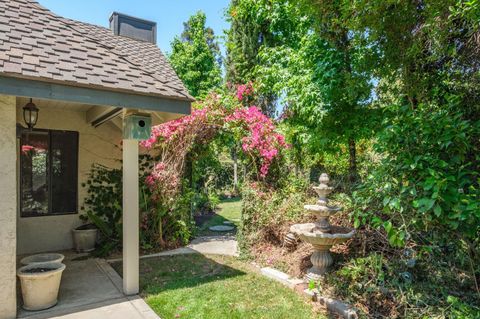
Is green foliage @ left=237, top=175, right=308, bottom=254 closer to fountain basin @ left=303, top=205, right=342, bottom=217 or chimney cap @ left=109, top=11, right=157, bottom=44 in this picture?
fountain basin @ left=303, top=205, right=342, bottom=217

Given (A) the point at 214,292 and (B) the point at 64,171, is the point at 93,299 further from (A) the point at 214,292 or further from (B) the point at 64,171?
(B) the point at 64,171

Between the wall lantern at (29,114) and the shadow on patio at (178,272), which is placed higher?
the wall lantern at (29,114)

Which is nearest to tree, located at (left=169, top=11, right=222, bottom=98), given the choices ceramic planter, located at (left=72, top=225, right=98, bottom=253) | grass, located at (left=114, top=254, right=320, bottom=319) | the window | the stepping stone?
the stepping stone

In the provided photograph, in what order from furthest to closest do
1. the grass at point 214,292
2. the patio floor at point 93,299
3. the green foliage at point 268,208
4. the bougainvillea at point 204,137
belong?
the bougainvillea at point 204,137
the green foliage at point 268,208
the grass at point 214,292
the patio floor at point 93,299

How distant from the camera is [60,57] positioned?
431cm

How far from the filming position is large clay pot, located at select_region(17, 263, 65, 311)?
412 centimetres

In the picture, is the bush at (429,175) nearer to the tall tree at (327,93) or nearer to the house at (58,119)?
the tall tree at (327,93)

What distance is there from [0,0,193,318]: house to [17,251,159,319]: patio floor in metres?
0.30

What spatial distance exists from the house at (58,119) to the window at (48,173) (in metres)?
0.02

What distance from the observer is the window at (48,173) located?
6.91m

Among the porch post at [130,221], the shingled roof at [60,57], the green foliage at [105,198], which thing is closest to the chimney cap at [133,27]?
the shingled roof at [60,57]

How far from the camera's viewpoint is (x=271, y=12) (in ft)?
37.8

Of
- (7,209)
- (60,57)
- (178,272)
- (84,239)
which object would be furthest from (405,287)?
(84,239)

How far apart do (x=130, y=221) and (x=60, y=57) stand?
268 cm
